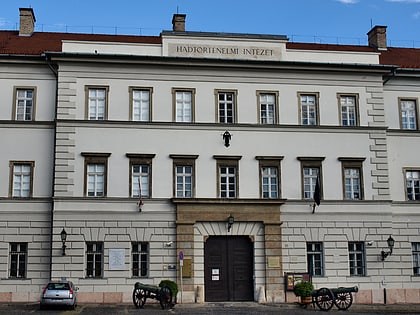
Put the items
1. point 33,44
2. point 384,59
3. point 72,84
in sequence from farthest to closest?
1. point 384,59
2. point 33,44
3. point 72,84

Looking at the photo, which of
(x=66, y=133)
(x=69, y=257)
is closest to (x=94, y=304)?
(x=69, y=257)

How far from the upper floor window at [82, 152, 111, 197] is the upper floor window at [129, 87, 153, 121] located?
7.80 ft

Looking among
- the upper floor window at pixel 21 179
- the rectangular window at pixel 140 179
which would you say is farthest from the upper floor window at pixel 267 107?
the upper floor window at pixel 21 179

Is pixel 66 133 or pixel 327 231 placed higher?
pixel 66 133

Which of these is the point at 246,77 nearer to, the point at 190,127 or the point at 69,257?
the point at 190,127

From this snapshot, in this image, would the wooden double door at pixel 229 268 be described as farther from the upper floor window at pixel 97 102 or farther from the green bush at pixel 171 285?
the upper floor window at pixel 97 102

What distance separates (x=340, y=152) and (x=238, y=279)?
7913 mm

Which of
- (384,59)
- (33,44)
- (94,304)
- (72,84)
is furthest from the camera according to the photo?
(384,59)

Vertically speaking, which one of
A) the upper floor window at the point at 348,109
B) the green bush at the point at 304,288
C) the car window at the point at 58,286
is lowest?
the green bush at the point at 304,288

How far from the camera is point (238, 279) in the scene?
96.9ft

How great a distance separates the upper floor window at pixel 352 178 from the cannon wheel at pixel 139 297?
11.0 m

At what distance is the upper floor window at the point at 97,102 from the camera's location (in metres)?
29.9

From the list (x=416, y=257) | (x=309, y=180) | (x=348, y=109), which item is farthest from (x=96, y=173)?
(x=416, y=257)

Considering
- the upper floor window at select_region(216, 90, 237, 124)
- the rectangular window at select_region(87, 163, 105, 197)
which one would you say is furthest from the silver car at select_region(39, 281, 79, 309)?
the upper floor window at select_region(216, 90, 237, 124)
